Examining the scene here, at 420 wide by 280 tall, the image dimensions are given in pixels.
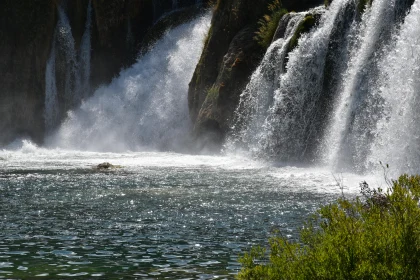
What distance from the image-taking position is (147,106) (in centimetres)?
4422

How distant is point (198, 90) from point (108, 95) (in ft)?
28.3

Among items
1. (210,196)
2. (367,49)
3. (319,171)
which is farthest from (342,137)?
(210,196)

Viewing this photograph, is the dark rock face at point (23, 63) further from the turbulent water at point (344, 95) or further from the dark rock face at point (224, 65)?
the turbulent water at point (344, 95)

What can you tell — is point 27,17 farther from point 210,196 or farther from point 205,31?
point 210,196

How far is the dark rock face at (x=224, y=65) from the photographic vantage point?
36.3 m

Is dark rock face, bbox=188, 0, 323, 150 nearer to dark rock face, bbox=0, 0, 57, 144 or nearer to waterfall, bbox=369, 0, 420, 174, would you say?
waterfall, bbox=369, 0, 420, 174

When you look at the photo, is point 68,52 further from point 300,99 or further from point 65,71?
point 300,99

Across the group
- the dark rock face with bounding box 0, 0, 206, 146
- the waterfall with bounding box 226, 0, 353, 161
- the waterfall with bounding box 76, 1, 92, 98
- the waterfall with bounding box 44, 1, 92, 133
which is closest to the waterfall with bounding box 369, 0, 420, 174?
the waterfall with bounding box 226, 0, 353, 161

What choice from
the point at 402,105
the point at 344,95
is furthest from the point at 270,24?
the point at 402,105

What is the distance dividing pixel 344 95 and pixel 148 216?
13.4 m

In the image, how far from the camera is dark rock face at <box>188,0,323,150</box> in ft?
119

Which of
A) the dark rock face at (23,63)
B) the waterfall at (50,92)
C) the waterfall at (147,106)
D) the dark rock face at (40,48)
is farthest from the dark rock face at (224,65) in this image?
the dark rock face at (23,63)

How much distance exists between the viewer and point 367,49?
1039 inches

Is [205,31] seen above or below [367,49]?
above
